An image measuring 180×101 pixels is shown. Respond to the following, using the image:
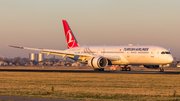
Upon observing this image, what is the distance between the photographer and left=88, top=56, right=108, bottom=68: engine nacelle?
5441 cm

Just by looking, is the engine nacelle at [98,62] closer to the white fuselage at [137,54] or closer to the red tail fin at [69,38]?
the white fuselage at [137,54]

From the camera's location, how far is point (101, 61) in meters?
56.4

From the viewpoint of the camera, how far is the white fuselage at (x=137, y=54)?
52844mm

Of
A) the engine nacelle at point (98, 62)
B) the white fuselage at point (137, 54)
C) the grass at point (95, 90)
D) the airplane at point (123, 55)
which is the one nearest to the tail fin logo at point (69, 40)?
the airplane at point (123, 55)

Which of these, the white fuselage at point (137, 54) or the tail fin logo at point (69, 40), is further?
the tail fin logo at point (69, 40)

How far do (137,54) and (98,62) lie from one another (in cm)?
721

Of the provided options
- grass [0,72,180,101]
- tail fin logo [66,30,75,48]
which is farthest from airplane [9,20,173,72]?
grass [0,72,180,101]

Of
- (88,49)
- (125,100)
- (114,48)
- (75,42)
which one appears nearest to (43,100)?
(125,100)

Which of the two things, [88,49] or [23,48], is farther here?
[88,49]

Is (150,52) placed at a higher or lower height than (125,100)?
higher

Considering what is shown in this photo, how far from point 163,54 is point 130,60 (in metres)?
6.40

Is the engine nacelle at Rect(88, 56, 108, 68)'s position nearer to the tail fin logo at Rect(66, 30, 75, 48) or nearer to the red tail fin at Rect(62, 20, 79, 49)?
the red tail fin at Rect(62, 20, 79, 49)

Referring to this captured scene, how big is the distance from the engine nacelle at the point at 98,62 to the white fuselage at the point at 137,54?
2.54 metres

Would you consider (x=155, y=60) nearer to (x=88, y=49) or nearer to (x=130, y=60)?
(x=130, y=60)
